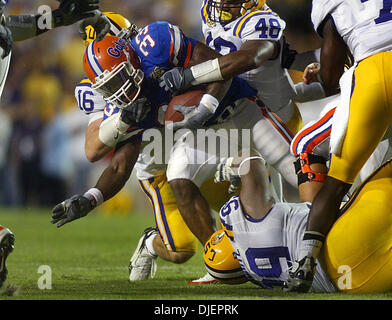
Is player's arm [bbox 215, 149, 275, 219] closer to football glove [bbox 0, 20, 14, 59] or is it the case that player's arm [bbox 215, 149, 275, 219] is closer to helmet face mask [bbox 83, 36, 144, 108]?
helmet face mask [bbox 83, 36, 144, 108]

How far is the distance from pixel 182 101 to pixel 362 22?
1027 millimetres

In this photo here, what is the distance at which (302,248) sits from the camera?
8.95 feet

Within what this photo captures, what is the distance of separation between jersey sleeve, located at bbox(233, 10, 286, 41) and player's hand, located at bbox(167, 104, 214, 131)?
0.46 metres

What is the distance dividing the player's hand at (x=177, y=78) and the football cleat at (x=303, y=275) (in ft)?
3.58

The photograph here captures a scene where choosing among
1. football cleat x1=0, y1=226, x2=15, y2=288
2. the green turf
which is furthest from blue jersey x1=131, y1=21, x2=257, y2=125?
football cleat x1=0, y1=226, x2=15, y2=288

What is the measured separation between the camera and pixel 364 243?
2.68 meters

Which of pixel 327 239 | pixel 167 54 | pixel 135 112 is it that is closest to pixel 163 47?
pixel 167 54

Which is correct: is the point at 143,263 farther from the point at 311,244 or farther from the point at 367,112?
the point at 367,112

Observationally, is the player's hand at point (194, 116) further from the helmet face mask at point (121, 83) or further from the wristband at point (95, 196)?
the wristband at point (95, 196)

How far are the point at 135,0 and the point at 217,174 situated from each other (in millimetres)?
4395

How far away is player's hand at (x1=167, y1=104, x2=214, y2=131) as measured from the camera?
11.1 ft

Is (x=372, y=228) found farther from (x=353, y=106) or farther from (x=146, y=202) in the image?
(x=146, y=202)

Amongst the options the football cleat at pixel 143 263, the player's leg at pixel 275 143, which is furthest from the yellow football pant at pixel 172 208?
the player's leg at pixel 275 143

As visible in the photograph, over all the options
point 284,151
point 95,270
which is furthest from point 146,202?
point 284,151
